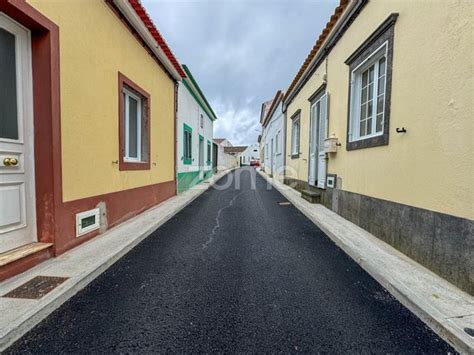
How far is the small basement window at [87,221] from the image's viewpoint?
3.34 metres

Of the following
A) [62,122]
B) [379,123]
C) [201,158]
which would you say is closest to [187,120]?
[201,158]

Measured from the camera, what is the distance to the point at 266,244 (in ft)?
12.4

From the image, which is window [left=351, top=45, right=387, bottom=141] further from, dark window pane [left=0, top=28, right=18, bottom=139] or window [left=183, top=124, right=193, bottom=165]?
window [left=183, top=124, right=193, bottom=165]

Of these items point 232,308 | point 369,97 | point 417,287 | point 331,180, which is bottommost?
point 232,308

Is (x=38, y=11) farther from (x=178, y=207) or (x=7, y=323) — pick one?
(x=178, y=207)

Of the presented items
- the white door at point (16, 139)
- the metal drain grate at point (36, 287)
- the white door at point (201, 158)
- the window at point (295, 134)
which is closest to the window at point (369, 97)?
the metal drain grate at point (36, 287)

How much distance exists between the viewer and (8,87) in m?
2.59

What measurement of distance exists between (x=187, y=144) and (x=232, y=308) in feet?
27.9

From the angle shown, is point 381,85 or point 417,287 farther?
point 381,85

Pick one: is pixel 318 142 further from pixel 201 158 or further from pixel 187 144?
pixel 201 158

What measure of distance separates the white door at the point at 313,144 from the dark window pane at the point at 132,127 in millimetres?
5151

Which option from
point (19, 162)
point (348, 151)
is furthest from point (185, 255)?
point (348, 151)

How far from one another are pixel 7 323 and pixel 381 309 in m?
3.05

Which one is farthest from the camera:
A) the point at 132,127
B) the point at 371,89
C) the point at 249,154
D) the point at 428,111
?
the point at 249,154
